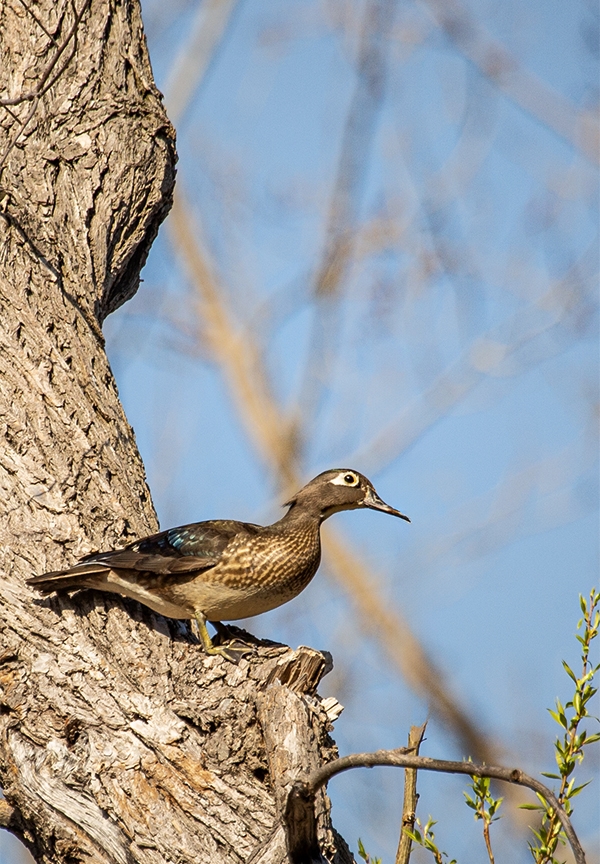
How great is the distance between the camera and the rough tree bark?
2.98 metres

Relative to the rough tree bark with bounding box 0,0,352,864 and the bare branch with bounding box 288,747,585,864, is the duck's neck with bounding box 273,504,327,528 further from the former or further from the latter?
the bare branch with bounding box 288,747,585,864

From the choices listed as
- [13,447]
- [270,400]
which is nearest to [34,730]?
[13,447]

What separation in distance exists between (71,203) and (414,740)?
3221 millimetres

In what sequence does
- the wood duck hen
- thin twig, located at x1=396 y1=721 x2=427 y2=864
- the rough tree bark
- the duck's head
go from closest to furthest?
thin twig, located at x1=396 y1=721 x2=427 y2=864 < the rough tree bark < the wood duck hen < the duck's head

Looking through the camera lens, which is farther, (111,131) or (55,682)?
(111,131)

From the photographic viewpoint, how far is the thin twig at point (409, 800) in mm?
2359

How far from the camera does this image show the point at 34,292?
422cm

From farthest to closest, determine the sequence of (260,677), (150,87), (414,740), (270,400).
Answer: (270,400), (150,87), (260,677), (414,740)

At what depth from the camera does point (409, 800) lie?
2.42 m

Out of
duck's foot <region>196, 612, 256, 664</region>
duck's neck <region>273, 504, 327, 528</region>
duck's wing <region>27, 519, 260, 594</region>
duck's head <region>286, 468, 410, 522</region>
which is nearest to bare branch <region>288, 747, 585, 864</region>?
duck's foot <region>196, 612, 256, 664</region>

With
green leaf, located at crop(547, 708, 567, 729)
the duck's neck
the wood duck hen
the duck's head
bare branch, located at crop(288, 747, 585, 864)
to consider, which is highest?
the duck's head

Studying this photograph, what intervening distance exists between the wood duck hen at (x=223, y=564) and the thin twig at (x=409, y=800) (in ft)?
4.11

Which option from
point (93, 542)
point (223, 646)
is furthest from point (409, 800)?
point (93, 542)

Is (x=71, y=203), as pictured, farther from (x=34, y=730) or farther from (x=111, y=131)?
(x=34, y=730)
